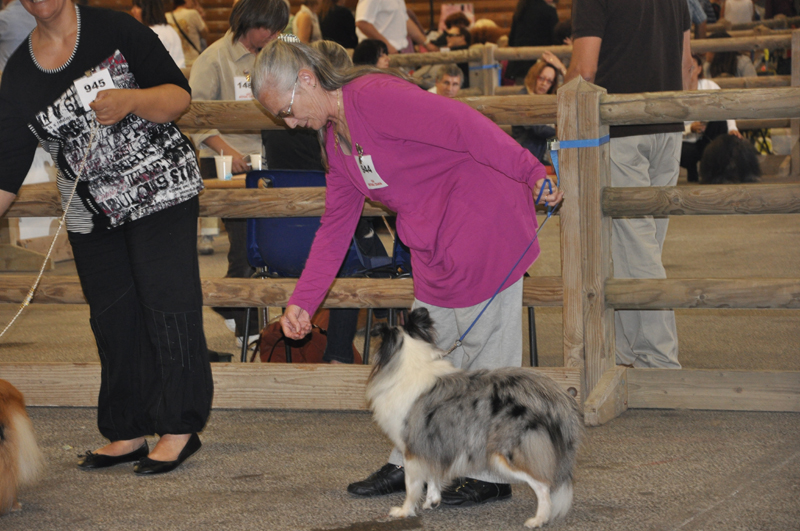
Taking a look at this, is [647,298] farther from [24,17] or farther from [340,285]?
[24,17]

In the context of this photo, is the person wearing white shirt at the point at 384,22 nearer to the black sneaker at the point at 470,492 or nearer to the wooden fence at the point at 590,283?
the wooden fence at the point at 590,283

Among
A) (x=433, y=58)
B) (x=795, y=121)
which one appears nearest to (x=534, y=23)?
(x=433, y=58)

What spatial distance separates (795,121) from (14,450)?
9.49 metres

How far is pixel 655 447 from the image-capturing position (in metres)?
3.45

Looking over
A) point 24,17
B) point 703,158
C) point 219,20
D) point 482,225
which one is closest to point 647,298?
point 482,225

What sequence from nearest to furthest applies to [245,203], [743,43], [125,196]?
1. [125,196]
2. [245,203]
3. [743,43]

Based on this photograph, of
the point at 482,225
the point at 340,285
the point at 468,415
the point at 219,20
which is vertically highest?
the point at 219,20

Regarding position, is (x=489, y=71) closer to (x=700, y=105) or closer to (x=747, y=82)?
(x=747, y=82)

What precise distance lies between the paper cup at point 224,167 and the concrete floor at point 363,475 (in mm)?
1339

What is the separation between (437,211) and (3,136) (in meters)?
1.59

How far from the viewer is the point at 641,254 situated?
4242 millimetres

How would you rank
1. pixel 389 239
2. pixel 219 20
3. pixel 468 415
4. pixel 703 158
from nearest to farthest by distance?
1. pixel 468 415
2. pixel 389 239
3. pixel 703 158
4. pixel 219 20

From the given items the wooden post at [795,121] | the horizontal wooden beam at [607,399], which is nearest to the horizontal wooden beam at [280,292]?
the horizontal wooden beam at [607,399]

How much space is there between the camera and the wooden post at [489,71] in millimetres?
9711
